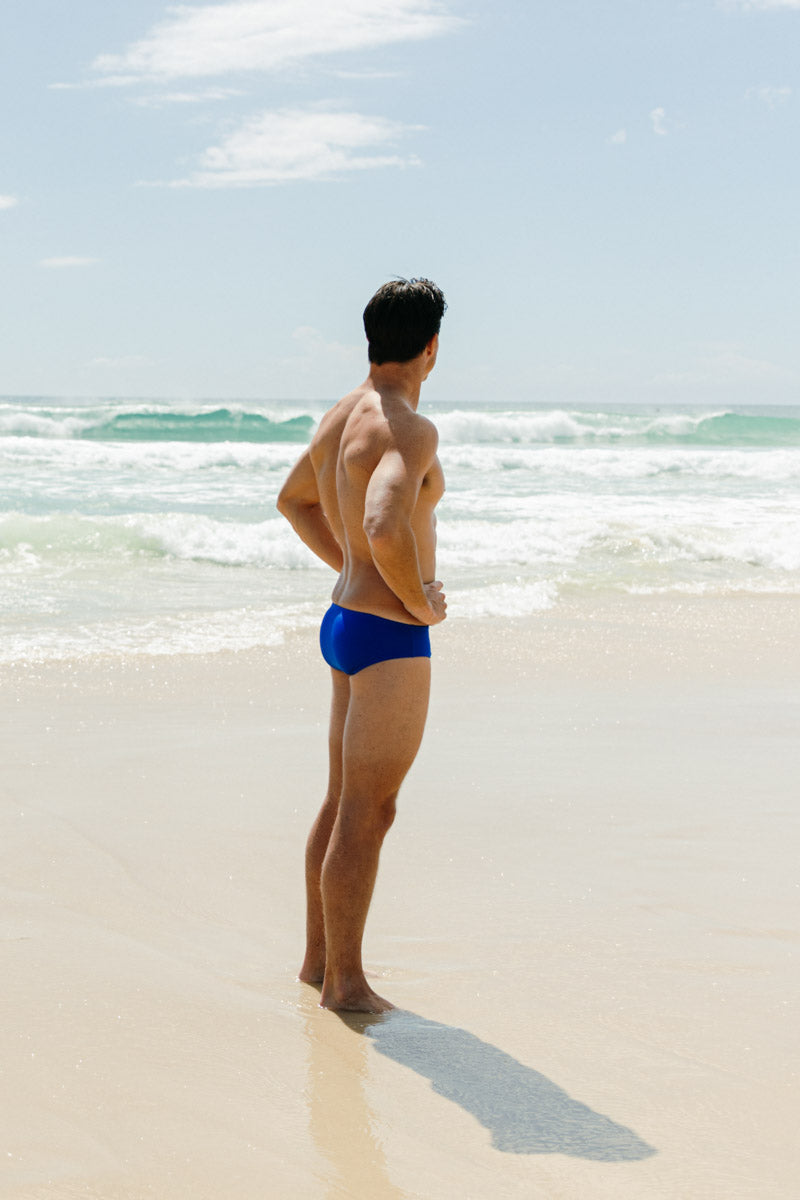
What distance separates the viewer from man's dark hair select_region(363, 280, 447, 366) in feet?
8.80

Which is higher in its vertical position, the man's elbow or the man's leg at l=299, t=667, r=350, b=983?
the man's elbow

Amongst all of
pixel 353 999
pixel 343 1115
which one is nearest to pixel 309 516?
pixel 353 999

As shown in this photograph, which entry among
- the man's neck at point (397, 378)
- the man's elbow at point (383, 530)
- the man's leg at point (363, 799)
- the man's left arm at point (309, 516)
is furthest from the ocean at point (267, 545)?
the man's elbow at point (383, 530)

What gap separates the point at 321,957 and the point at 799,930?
1357 mm

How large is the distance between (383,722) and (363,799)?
20 cm

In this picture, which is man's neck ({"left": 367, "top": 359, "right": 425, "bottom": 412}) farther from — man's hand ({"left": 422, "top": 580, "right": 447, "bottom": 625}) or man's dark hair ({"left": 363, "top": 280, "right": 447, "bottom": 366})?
man's hand ({"left": 422, "top": 580, "right": 447, "bottom": 625})

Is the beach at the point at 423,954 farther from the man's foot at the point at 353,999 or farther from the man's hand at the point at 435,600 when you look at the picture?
the man's hand at the point at 435,600

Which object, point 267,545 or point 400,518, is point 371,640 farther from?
point 267,545

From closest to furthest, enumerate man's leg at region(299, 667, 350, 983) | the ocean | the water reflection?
the water reflection → man's leg at region(299, 667, 350, 983) → the ocean

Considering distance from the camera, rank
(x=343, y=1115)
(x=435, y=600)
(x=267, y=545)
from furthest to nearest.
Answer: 1. (x=267, y=545)
2. (x=435, y=600)
3. (x=343, y=1115)

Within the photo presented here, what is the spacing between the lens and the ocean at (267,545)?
813 centimetres

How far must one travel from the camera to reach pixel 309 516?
307 cm

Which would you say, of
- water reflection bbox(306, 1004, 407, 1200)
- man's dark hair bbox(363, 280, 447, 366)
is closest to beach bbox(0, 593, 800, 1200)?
water reflection bbox(306, 1004, 407, 1200)

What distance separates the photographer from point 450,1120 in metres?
2.28
